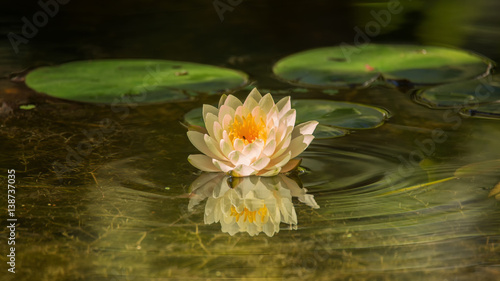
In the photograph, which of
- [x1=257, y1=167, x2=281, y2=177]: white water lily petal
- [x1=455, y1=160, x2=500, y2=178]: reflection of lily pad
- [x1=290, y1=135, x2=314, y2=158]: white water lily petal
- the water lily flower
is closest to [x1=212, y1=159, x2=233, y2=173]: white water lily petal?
the water lily flower

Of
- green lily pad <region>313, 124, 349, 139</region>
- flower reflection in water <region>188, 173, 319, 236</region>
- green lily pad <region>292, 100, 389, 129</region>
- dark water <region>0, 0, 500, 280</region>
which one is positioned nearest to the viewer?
dark water <region>0, 0, 500, 280</region>

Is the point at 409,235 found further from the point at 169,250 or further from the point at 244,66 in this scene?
the point at 244,66

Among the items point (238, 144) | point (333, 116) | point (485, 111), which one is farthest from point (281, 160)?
point (485, 111)

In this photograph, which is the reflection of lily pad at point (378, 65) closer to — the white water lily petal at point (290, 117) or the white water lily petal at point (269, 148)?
the white water lily petal at point (290, 117)

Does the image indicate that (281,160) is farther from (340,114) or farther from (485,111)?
(485,111)

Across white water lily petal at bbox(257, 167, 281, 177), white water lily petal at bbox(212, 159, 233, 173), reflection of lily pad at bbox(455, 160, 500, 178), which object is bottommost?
reflection of lily pad at bbox(455, 160, 500, 178)

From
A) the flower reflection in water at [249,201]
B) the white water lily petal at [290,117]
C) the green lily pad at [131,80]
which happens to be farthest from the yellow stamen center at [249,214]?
the green lily pad at [131,80]

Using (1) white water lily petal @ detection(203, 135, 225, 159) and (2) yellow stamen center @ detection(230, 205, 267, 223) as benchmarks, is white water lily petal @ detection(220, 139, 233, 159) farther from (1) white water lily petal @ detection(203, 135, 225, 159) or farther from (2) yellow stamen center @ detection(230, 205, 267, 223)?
(2) yellow stamen center @ detection(230, 205, 267, 223)
